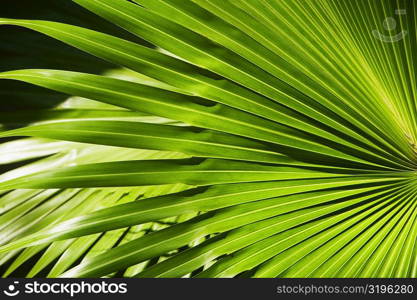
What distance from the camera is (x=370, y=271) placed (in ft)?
2.65

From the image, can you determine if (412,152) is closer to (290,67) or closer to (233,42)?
(290,67)

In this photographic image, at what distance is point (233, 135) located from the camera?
2.28 feet

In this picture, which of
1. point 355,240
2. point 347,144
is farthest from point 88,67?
point 355,240

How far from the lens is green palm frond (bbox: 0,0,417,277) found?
0.60 m

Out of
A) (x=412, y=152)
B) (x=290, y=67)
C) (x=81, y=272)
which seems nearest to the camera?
(x=81, y=272)

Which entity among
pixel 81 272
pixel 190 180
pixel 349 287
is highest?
pixel 190 180

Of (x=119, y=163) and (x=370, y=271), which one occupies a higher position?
(x=119, y=163)

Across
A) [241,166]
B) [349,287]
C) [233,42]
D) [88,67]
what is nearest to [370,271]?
[349,287]

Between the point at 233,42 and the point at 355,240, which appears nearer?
the point at 233,42

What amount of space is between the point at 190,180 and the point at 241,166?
0.33 ft

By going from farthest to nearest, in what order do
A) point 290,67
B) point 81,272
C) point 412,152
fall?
point 412,152 → point 290,67 → point 81,272

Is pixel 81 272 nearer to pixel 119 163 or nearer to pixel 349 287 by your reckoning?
pixel 119 163

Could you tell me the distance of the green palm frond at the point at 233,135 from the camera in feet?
1.96

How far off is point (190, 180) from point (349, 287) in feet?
1.40
